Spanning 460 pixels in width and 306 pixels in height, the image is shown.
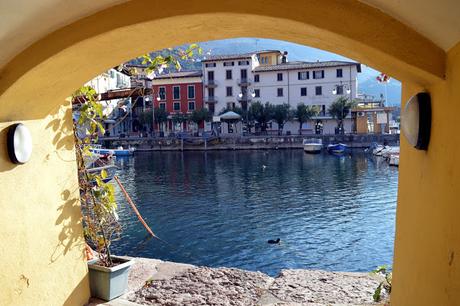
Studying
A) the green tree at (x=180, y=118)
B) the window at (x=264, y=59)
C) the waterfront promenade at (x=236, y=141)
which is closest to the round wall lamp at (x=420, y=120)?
the waterfront promenade at (x=236, y=141)

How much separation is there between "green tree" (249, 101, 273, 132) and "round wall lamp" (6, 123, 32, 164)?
40275 mm

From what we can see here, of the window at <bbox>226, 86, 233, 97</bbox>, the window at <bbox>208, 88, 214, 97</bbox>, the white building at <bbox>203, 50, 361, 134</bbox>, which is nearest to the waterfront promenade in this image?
the white building at <bbox>203, 50, 361, 134</bbox>

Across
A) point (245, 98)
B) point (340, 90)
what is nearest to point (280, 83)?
point (245, 98)

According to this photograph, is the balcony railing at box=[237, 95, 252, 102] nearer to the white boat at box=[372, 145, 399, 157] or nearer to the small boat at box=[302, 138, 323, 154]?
the small boat at box=[302, 138, 323, 154]

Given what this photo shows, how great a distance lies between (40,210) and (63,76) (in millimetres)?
870

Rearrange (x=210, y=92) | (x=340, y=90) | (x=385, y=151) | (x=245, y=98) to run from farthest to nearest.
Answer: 1. (x=210, y=92)
2. (x=245, y=98)
3. (x=340, y=90)
4. (x=385, y=151)

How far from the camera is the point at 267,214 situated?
1623 centimetres

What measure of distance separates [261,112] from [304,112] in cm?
430

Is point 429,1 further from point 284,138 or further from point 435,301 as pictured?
point 284,138

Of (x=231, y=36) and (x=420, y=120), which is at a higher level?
(x=231, y=36)

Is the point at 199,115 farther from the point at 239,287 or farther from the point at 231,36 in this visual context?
the point at 231,36

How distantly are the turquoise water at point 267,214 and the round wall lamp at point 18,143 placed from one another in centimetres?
885

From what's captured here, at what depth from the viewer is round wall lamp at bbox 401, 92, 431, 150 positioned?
5.15 feet

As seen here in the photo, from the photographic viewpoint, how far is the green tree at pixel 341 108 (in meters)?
39.9
